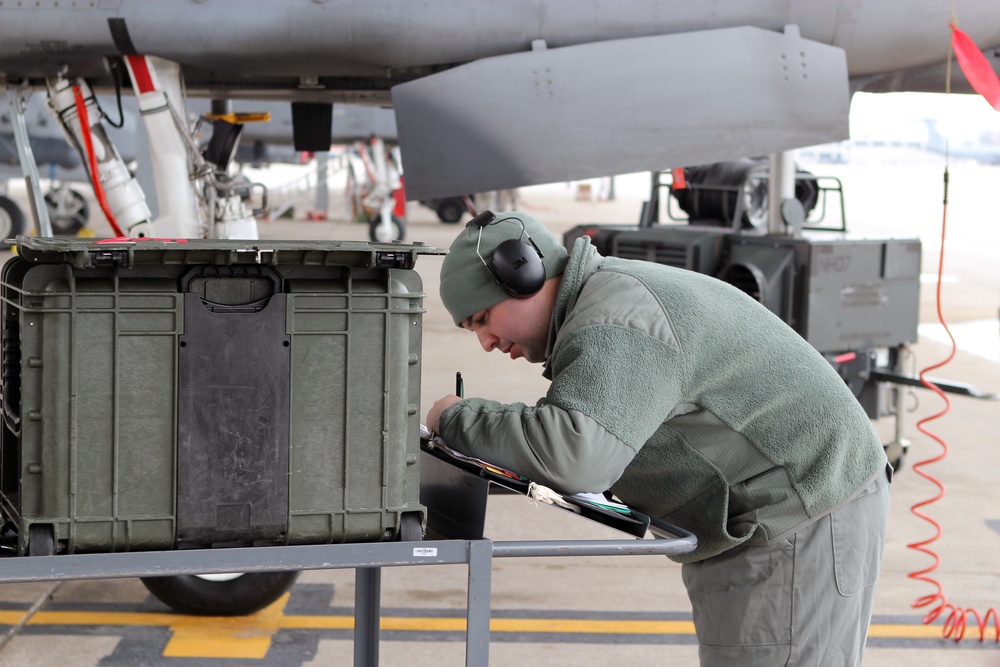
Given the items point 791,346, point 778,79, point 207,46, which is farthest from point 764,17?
point 791,346

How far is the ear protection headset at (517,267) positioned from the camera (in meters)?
1.93

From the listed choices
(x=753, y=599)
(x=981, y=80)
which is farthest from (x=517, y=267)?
(x=981, y=80)

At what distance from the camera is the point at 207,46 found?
5.32 m

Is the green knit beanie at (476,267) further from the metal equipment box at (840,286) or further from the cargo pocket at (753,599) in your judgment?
the metal equipment box at (840,286)

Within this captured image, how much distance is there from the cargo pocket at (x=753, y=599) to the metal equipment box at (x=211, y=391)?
689 millimetres

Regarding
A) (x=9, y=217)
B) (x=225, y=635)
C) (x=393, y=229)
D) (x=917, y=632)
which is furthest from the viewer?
(x=393, y=229)

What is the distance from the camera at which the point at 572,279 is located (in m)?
2.04

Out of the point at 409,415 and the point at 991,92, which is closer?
the point at 409,415

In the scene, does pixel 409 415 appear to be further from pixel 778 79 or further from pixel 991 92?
pixel 778 79

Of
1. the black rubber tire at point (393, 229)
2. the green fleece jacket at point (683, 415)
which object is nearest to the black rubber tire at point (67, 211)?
the black rubber tire at point (393, 229)

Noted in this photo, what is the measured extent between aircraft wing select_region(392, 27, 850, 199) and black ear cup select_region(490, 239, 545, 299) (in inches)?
128

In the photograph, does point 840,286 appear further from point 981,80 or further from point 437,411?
point 437,411

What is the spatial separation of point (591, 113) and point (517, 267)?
340 centimetres

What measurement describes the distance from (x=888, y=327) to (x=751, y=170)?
1.63 m
